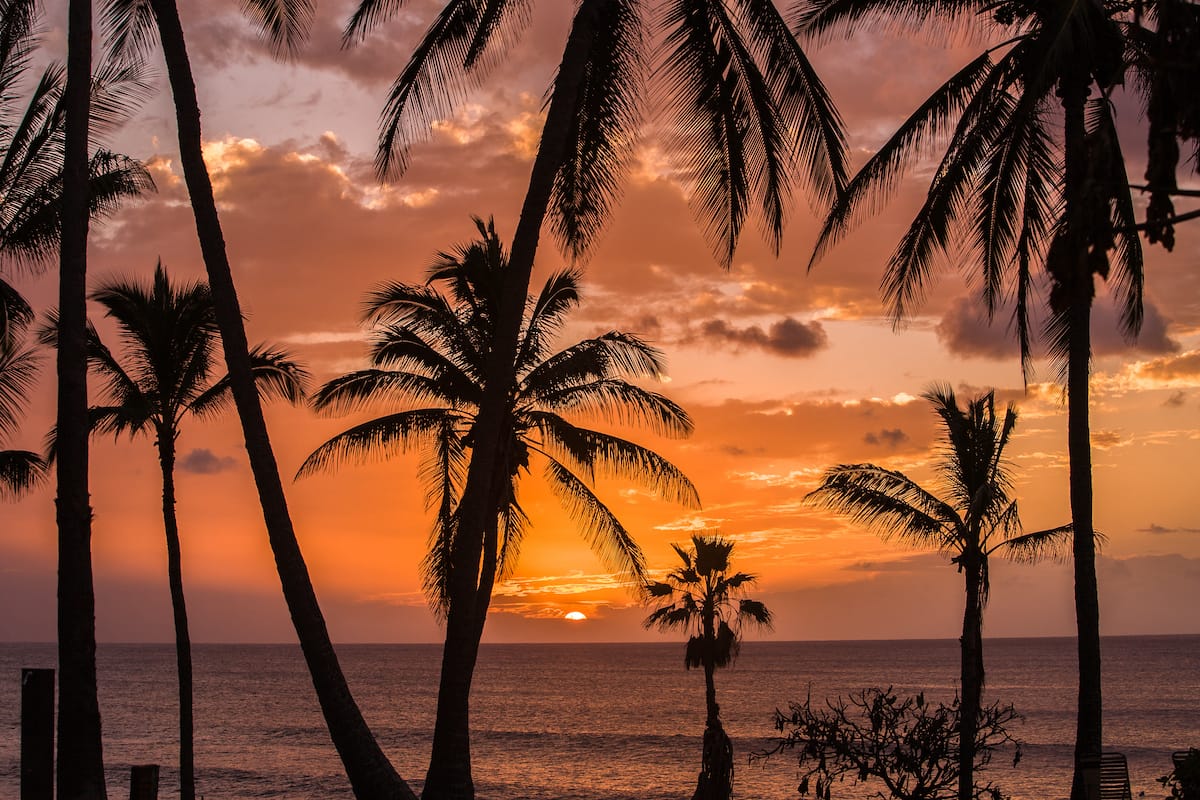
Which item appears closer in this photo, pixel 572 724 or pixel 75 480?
pixel 75 480

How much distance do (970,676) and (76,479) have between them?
15.0 metres

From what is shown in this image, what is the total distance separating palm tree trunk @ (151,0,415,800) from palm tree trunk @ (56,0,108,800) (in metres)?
1.23

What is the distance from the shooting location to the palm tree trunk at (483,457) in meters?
10.7

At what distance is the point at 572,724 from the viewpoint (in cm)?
7669

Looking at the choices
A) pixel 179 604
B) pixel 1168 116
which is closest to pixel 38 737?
pixel 1168 116

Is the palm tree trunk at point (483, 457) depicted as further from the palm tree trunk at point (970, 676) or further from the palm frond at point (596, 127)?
the palm tree trunk at point (970, 676)

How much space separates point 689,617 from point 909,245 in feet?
56.8

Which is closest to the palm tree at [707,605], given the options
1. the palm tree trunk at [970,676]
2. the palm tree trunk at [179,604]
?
the palm tree trunk at [970,676]

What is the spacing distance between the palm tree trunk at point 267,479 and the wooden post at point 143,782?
61.3 inches

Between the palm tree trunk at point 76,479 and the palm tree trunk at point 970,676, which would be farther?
the palm tree trunk at point 970,676

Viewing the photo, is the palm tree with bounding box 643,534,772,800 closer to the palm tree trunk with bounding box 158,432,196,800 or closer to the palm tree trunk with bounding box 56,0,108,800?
the palm tree trunk with bounding box 158,432,196,800

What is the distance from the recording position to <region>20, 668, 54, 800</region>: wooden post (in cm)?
820

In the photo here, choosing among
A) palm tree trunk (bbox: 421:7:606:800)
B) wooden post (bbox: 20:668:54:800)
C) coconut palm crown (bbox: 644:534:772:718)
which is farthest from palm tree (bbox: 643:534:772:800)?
wooden post (bbox: 20:668:54:800)

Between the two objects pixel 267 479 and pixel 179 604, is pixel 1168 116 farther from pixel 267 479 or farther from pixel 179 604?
pixel 179 604
